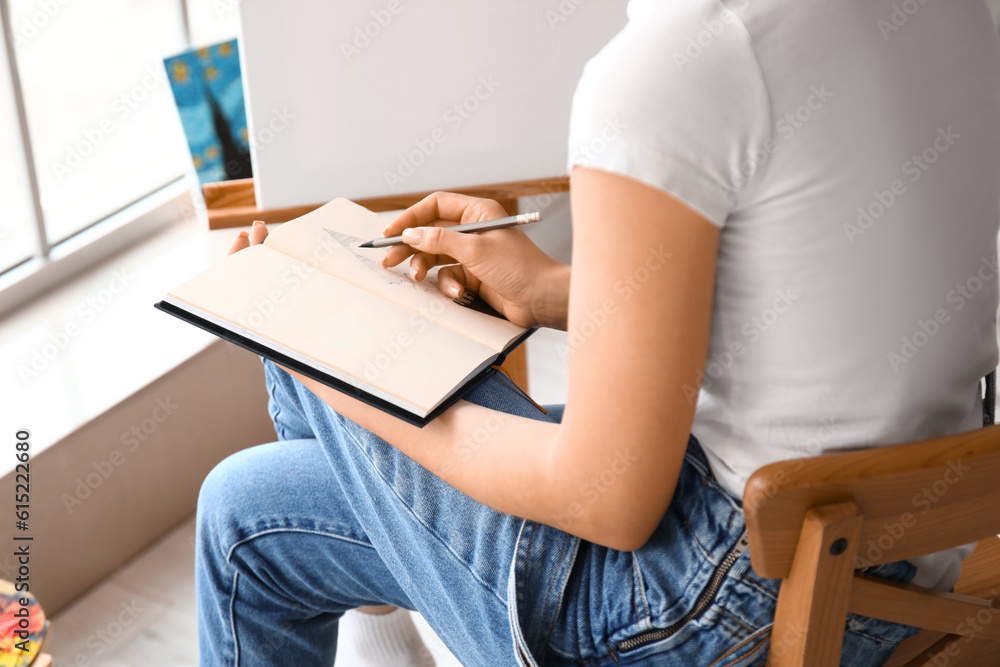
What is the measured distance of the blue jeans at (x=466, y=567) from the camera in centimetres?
65

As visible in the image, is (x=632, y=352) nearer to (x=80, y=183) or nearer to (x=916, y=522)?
(x=916, y=522)

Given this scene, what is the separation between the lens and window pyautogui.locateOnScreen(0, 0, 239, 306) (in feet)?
4.69

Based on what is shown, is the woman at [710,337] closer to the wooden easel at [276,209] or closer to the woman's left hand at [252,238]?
the woman's left hand at [252,238]

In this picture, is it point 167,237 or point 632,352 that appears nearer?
point 632,352

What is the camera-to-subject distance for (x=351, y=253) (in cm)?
87

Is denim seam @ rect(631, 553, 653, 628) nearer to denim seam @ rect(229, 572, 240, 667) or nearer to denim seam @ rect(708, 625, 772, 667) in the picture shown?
denim seam @ rect(708, 625, 772, 667)

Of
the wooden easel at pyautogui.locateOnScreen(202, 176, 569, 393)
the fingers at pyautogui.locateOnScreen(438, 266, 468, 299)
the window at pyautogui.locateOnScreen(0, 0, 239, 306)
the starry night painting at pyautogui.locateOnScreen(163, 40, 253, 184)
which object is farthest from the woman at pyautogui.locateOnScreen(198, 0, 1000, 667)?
the window at pyautogui.locateOnScreen(0, 0, 239, 306)

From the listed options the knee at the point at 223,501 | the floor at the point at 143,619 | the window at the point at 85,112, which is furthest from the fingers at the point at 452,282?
the window at the point at 85,112

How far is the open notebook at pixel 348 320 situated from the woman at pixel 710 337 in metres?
0.03

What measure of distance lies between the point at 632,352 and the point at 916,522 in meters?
0.21

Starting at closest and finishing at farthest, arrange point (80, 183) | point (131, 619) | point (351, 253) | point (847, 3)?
point (847, 3) < point (351, 253) < point (131, 619) < point (80, 183)

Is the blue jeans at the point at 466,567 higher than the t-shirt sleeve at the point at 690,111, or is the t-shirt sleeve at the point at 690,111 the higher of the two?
the t-shirt sleeve at the point at 690,111

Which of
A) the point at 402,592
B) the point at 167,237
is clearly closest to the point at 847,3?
the point at 402,592

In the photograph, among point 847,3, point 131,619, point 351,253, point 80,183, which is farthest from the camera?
point 80,183
